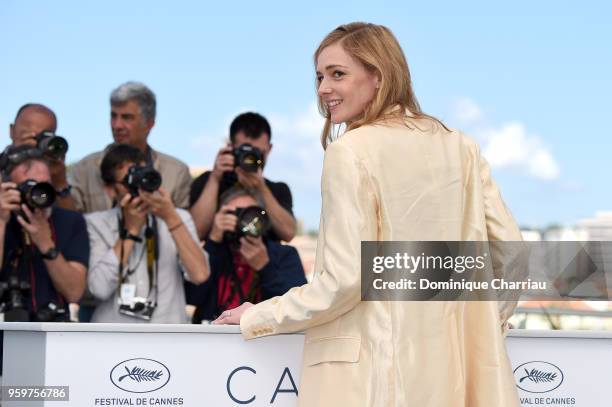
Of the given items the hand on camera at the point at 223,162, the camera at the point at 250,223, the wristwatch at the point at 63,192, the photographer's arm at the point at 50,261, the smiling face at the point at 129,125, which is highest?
the smiling face at the point at 129,125

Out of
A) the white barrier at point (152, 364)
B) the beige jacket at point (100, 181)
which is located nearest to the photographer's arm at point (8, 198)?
the beige jacket at point (100, 181)

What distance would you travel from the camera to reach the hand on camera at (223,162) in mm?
5363

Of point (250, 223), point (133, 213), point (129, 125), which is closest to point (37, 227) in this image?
point (133, 213)

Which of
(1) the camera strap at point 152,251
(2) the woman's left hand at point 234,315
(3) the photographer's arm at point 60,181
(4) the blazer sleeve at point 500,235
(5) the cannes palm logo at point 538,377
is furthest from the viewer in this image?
(3) the photographer's arm at point 60,181

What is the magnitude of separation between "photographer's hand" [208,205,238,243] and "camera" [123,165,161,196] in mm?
367

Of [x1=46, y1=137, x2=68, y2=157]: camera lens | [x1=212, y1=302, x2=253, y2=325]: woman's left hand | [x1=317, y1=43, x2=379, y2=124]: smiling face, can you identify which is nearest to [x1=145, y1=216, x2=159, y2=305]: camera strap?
[x1=46, y1=137, x2=68, y2=157]: camera lens

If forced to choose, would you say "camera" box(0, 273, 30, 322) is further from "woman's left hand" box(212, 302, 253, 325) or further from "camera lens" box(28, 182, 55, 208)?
"woman's left hand" box(212, 302, 253, 325)

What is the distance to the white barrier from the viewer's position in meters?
2.92

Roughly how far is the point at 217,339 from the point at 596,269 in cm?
153

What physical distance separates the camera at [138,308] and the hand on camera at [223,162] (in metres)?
0.91

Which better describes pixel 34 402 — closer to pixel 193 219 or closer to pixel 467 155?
pixel 467 155

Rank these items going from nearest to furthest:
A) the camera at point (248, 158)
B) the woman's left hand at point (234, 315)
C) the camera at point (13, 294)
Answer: the woman's left hand at point (234, 315), the camera at point (13, 294), the camera at point (248, 158)

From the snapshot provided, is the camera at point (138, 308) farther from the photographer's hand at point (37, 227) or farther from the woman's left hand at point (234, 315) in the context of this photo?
the woman's left hand at point (234, 315)

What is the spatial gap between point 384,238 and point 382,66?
17.0 inches
